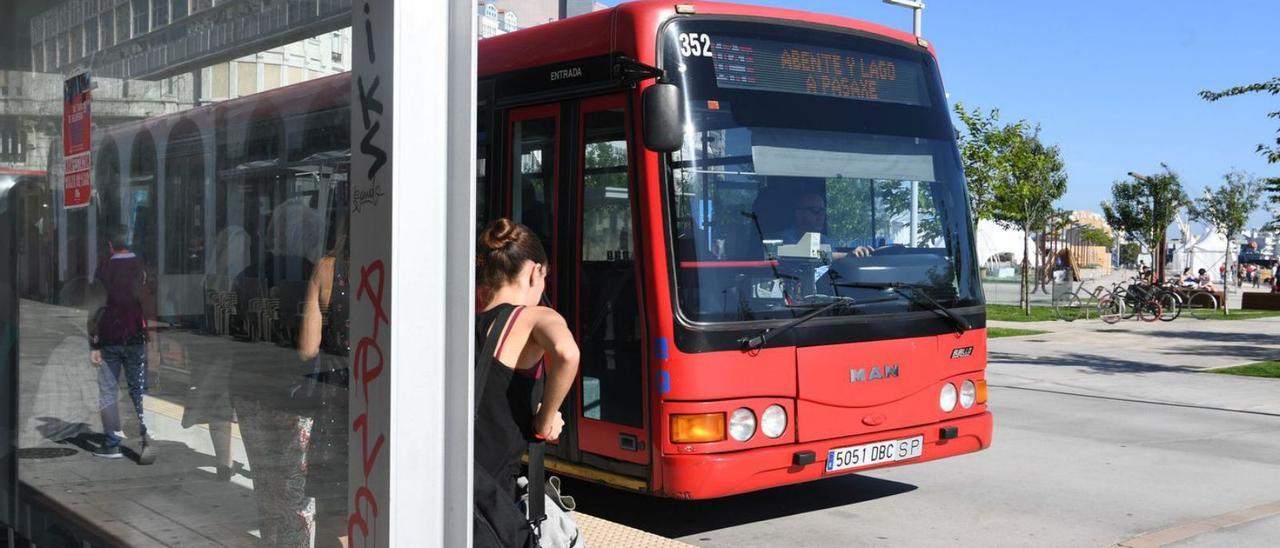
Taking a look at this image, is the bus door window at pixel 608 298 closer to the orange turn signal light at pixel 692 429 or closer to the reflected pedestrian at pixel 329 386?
the orange turn signal light at pixel 692 429

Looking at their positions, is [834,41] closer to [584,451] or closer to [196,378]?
[584,451]

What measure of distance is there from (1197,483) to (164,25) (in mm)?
7800

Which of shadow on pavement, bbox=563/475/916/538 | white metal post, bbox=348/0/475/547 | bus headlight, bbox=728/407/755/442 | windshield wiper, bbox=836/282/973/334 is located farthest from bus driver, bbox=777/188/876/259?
white metal post, bbox=348/0/475/547

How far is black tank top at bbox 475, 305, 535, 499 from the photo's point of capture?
11.7 ft

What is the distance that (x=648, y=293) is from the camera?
6504 millimetres

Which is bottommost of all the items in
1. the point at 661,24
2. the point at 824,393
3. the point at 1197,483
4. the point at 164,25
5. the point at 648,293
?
the point at 1197,483

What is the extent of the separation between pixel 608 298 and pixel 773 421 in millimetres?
1102

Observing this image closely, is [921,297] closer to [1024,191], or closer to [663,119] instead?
[663,119]

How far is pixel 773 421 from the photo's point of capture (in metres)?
6.57

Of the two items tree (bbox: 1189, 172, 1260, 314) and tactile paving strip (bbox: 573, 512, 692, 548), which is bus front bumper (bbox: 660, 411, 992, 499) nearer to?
tactile paving strip (bbox: 573, 512, 692, 548)

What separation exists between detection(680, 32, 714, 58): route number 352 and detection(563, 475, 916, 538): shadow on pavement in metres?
2.72

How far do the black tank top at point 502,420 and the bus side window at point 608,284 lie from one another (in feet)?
9.58

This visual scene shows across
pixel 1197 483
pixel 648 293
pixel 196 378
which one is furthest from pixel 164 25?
pixel 1197 483

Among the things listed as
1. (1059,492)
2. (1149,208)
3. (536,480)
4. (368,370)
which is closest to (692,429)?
(536,480)
